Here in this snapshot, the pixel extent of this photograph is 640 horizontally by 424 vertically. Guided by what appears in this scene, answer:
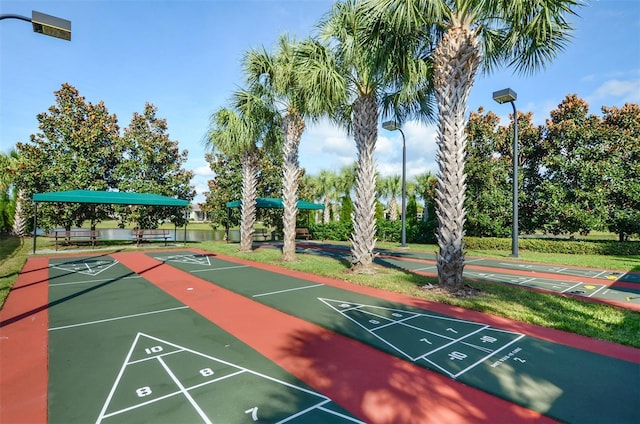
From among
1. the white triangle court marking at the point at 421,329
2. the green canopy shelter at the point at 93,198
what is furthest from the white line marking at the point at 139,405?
the green canopy shelter at the point at 93,198

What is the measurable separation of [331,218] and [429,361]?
3588 cm

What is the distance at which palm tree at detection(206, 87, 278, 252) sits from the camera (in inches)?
603

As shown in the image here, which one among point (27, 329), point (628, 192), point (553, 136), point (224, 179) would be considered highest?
point (553, 136)

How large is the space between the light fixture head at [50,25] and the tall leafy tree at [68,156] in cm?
1686

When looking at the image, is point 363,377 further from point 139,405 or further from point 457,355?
point 139,405

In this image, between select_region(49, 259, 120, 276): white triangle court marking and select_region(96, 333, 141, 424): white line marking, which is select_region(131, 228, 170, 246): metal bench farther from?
select_region(96, 333, 141, 424): white line marking

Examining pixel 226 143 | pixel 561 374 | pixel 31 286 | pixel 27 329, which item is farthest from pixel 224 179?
pixel 561 374

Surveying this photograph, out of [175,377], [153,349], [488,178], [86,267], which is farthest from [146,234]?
[488,178]

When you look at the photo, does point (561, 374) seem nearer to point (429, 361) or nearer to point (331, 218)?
point (429, 361)

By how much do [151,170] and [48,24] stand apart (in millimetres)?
18125

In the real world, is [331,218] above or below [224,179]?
below

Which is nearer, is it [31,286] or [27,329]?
[27,329]

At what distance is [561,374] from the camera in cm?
382

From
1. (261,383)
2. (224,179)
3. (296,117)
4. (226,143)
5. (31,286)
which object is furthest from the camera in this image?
(224,179)
